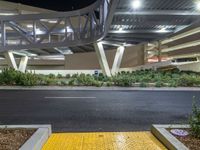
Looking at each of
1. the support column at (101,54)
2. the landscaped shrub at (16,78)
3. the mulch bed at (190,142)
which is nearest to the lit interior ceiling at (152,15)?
the support column at (101,54)

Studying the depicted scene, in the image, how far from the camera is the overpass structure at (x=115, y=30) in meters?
13.5

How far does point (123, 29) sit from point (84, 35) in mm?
3951

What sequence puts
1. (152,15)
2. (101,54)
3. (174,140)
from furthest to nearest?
(101,54) → (152,15) → (174,140)

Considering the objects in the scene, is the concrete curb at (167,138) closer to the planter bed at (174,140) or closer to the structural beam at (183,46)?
the planter bed at (174,140)

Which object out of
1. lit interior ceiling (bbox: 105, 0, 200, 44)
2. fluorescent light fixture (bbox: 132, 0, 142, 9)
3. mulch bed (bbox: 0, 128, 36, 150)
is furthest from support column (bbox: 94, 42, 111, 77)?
mulch bed (bbox: 0, 128, 36, 150)

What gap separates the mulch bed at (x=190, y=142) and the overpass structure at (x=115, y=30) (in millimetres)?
8383

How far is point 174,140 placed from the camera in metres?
3.86

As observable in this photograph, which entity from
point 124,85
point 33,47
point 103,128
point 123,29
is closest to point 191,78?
point 124,85

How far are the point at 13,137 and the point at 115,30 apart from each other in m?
15.3

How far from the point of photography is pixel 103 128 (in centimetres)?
559

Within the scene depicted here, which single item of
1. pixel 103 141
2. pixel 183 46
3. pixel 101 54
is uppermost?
pixel 183 46

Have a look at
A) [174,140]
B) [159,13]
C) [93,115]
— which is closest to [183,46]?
[159,13]

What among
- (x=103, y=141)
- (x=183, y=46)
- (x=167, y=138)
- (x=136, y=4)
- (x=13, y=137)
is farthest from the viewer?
(x=183, y=46)

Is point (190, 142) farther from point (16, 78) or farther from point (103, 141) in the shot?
point (16, 78)
